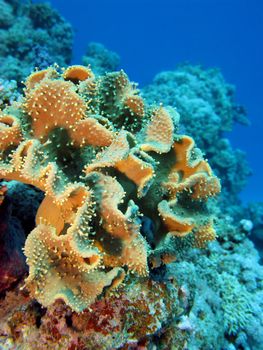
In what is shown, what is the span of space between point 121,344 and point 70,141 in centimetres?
163

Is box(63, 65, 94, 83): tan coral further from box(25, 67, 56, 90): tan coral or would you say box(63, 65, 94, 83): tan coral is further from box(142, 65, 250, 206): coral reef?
box(142, 65, 250, 206): coral reef

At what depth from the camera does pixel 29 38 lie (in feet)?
36.9

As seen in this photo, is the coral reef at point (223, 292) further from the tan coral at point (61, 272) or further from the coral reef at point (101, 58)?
the coral reef at point (101, 58)

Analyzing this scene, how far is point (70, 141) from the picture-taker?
2668mm

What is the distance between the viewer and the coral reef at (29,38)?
31.3 ft

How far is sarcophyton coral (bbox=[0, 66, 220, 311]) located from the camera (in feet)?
7.77

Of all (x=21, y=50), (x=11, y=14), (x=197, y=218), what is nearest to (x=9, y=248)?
(x=197, y=218)

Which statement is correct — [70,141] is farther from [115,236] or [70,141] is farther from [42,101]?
[115,236]

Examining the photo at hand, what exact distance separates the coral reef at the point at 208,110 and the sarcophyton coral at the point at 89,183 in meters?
9.18

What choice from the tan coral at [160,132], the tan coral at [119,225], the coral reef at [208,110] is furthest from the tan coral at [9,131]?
the coral reef at [208,110]

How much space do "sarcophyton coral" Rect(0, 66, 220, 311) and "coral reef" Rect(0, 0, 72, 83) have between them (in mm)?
6656

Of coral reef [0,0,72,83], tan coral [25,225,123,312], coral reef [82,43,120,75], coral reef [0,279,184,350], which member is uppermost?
coral reef [82,43,120,75]

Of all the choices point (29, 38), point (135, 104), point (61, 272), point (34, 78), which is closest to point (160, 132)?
point (135, 104)

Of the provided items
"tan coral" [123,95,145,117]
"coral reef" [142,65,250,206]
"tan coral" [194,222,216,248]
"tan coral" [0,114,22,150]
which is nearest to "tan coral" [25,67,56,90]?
"tan coral" [0,114,22,150]
